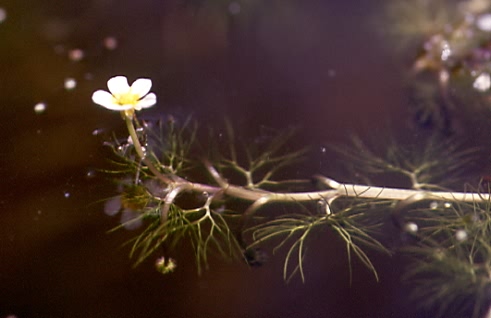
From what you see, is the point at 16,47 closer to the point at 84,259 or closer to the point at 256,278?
the point at 84,259

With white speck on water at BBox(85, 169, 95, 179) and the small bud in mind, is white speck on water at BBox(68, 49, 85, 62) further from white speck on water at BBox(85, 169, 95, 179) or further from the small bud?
the small bud

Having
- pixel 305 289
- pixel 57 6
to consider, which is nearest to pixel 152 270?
pixel 305 289

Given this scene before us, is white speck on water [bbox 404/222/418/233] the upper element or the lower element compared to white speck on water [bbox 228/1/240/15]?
lower

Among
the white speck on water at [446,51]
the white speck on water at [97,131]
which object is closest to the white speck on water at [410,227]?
the white speck on water at [446,51]

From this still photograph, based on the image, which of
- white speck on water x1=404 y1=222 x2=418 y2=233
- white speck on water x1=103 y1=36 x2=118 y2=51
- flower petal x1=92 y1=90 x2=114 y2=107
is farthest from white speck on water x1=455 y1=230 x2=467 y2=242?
white speck on water x1=103 y1=36 x2=118 y2=51

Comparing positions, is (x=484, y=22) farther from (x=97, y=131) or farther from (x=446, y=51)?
(x=97, y=131)

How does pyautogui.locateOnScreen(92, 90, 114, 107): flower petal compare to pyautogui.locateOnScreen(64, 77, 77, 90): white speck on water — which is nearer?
pyautogui.locateOnScreen(92, 90, 114, 107): flower petal

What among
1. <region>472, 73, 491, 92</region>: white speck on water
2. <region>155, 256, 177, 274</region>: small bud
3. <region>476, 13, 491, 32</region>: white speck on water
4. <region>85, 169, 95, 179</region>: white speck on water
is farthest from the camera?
<region>476, 13, 491, 32</region>: white speck on water
